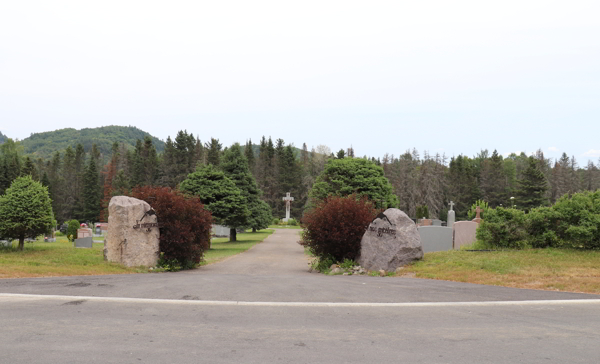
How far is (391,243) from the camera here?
54.8 feet

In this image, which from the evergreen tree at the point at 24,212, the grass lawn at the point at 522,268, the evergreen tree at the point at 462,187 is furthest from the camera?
the evergreen tree at the point at 462,187

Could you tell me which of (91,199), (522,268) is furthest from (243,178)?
(91,199)

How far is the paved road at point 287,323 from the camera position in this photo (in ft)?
19.3

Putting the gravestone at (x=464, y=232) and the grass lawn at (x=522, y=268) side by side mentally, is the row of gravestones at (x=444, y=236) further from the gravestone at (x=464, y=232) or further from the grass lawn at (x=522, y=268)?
the grass lawn at (x=522, y=268)

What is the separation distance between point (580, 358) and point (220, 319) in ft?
16.7

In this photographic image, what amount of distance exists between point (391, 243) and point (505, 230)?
4.40 m

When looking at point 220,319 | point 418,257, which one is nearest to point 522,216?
point 418,257

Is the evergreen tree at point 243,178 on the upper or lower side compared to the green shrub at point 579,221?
upper

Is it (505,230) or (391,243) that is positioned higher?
(505,230)

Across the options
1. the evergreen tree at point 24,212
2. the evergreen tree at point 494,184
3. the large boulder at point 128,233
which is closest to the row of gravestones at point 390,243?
the large boulder at point 128,233

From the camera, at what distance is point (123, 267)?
54.0ft

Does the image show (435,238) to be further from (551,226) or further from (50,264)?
(50,264)

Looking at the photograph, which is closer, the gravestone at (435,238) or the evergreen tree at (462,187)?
the gravestone at (435,238)

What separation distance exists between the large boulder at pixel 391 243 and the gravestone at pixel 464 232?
24.6 feet
